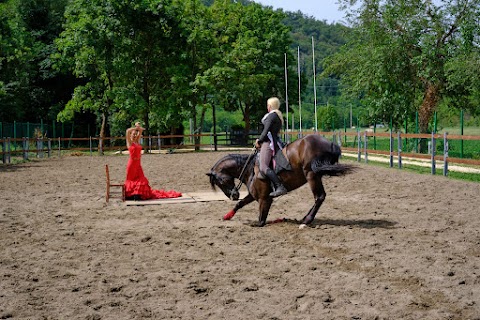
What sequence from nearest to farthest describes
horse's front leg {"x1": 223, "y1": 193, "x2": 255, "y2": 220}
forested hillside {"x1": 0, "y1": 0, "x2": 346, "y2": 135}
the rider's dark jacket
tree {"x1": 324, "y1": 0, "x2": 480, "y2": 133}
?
the rider's dark jacket, horse's front leg {"x1": 223, "y1": 193, "x2": 255, "y2": 220}, tree {"x1": 324, "y1": 0, "x2": 480, "y2": 133}, forested hillside {"x1": 0, "y1": 0, "x2": 346, "y2": 135}

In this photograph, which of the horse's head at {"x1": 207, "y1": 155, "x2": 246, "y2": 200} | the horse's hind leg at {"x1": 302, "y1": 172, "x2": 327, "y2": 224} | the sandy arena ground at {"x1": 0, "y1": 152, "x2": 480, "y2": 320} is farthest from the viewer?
the horse's head at {"x1": 207, "y1": 155, "x2": 246, "y2": 200}

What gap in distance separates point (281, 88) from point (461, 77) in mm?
33757

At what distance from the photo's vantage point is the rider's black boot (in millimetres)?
9258

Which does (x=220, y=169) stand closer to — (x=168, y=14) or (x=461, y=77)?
(x=461, y=77)

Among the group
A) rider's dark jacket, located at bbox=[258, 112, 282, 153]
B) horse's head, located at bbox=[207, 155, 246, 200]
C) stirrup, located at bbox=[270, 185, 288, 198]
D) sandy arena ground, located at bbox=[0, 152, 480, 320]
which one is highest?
rider's dark jacket, located at bbox=[258, 112, 282, 153]

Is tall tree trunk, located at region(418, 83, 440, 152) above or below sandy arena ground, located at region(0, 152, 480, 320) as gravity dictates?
above

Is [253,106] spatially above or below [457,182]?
above

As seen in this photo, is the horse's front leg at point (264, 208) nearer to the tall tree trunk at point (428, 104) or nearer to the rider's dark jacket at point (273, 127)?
the rider's dark jacket at point (273, 127)

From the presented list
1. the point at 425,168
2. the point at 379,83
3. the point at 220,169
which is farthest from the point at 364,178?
the point at 379,83

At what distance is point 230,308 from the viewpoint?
17.3 ft

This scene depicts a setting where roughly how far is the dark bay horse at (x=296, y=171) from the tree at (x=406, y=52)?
2019 cm

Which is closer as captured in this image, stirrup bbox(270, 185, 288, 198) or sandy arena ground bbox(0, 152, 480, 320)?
sandy arena ground bbox(0, 152, 480, 320)

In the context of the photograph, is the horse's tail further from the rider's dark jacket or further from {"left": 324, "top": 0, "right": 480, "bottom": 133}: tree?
{"left": 324, "top": 0, "right": 480, "bottom": 133}: tree

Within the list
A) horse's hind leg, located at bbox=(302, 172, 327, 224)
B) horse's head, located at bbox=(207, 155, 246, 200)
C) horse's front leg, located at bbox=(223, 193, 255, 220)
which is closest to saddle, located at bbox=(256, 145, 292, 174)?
horse's hind leg, located at bbox=(302, 172, 327, 224)
